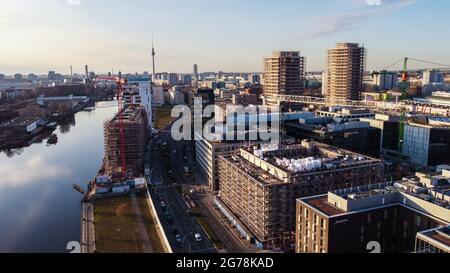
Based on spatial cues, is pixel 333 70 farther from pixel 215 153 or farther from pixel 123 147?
pixel 123 147

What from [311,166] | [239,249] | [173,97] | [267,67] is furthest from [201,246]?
[173,97]

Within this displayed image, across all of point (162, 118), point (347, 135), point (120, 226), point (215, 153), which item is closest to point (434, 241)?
point (120, 226)

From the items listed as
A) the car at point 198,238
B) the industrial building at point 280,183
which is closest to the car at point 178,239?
the car at point 198,238

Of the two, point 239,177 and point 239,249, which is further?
point 239,177

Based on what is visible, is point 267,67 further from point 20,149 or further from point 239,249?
point 239,249

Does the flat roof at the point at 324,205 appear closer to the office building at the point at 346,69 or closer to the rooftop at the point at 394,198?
the rooftop at the point at 394,198

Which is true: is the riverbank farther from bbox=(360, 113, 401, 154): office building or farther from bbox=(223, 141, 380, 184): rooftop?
bbox=(360, 113, 401, 154): office building
